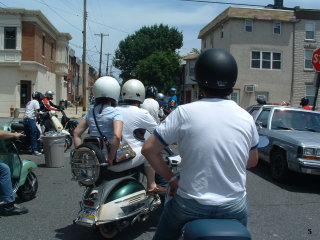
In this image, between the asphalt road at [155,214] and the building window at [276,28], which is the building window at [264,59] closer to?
the building window at [276,28]

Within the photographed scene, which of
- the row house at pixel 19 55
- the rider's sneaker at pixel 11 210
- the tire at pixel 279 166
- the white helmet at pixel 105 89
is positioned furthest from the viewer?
the row house at pixel 19 55

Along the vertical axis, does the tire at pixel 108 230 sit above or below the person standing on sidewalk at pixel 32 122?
below

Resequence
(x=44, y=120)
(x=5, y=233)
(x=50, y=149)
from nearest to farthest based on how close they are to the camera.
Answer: (x=5, y=233) < (x=50, y=149) < (x=44, y=120)

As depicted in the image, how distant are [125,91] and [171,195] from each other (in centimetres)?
275

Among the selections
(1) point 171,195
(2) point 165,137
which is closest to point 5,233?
(1) point 171,195

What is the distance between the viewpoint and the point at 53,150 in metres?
9.25

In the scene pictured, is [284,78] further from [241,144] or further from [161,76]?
[241,144]

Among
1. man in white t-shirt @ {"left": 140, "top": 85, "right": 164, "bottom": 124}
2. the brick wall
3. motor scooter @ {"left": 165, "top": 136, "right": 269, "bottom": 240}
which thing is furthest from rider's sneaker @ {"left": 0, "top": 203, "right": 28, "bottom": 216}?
the brick wall

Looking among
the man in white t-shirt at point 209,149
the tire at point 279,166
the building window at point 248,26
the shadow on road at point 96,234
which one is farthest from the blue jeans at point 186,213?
the building window at point 248,26

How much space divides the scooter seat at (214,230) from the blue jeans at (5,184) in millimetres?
3807

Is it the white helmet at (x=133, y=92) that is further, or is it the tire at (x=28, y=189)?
the tire at (x=28, y=189)

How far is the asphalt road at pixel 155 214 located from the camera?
484cm

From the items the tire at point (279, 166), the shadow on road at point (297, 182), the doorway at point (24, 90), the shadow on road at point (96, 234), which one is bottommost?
the shadow on road at point (96, 234)

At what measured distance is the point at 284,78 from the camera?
3406 centimetres
